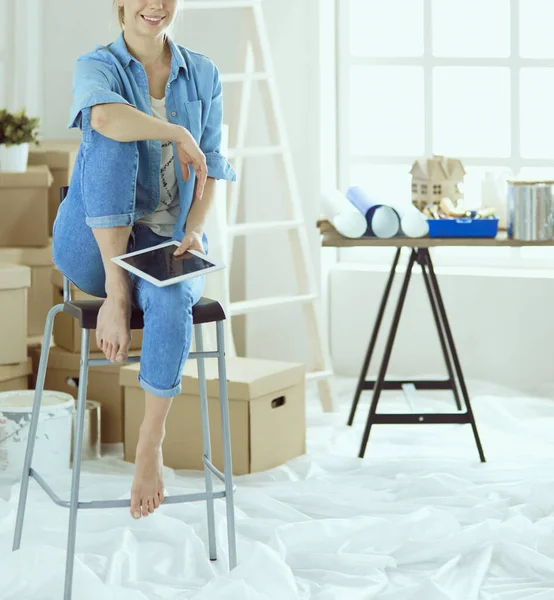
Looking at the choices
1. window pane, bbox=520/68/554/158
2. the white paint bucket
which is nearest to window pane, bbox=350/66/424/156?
window pane, bbox=520/68/554/158

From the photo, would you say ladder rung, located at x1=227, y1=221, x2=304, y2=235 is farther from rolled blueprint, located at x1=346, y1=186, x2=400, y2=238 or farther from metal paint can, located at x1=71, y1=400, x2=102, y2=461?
metal paint can, located at x1=71, y1=400, x2=102, y2=461

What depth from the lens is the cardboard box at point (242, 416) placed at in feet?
10.8

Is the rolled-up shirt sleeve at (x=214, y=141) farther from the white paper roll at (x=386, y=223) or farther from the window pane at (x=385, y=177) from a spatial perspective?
the window pane at (x=385, y=177)

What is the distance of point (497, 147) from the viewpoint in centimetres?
469

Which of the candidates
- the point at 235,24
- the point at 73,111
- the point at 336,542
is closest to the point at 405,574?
the point at 336,542

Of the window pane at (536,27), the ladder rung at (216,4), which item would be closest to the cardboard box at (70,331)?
the ladder rung at (216,4)

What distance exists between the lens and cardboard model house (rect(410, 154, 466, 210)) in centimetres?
356

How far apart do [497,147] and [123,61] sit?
8.81ft

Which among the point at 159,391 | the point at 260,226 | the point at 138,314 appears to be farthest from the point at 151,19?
the point at 260,226

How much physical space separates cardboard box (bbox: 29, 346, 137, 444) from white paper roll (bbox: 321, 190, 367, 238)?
0.95 metres

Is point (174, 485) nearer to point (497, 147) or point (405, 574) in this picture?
point (405, 574)

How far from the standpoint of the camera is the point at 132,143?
2270mm

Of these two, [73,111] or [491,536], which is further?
[491,536]

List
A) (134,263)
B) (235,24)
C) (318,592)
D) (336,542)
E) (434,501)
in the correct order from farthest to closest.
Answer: (235,24) < (434,501) < (336,542) < (318,592) < (134,263)
